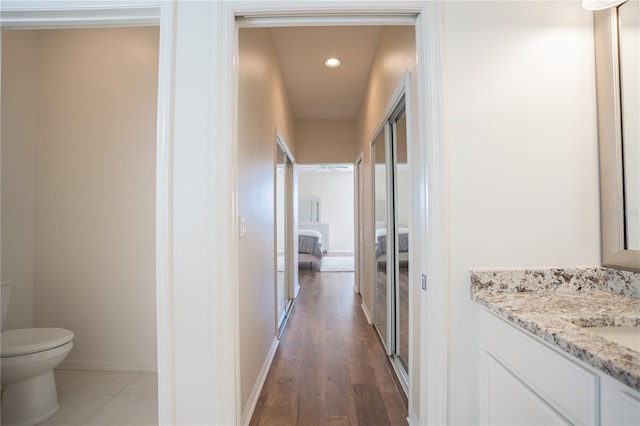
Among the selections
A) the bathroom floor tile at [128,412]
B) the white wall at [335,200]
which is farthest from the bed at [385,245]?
the white wall at [335,200]

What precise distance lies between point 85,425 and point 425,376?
76.5 inches

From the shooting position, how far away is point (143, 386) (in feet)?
6.72

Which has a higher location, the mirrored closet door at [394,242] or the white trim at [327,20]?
the white trim at [327,20]

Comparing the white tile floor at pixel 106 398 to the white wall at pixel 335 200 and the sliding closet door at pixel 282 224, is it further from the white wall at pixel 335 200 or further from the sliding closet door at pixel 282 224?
the white wall at pixel 335 200

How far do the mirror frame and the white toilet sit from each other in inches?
113

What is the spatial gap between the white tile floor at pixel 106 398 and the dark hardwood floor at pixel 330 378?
2.43 ft

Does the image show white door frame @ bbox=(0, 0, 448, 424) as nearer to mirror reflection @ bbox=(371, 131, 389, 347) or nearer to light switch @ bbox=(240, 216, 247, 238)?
light switch @ bbox=(240, 216, 247, 238)

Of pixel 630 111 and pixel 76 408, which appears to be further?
pixel 76 408

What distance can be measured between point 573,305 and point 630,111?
2.51 feet

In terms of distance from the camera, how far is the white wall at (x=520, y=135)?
1156 millimetres

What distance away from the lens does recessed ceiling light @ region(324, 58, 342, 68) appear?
297cm

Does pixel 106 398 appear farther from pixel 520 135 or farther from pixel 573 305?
pixel 520 135

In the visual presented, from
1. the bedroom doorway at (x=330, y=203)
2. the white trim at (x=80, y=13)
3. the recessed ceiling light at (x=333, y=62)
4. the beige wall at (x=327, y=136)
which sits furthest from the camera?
the bedroom doorway at (x=330, y=203)

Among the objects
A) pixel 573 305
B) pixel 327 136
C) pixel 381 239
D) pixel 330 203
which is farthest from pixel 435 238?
pixel 330 203
